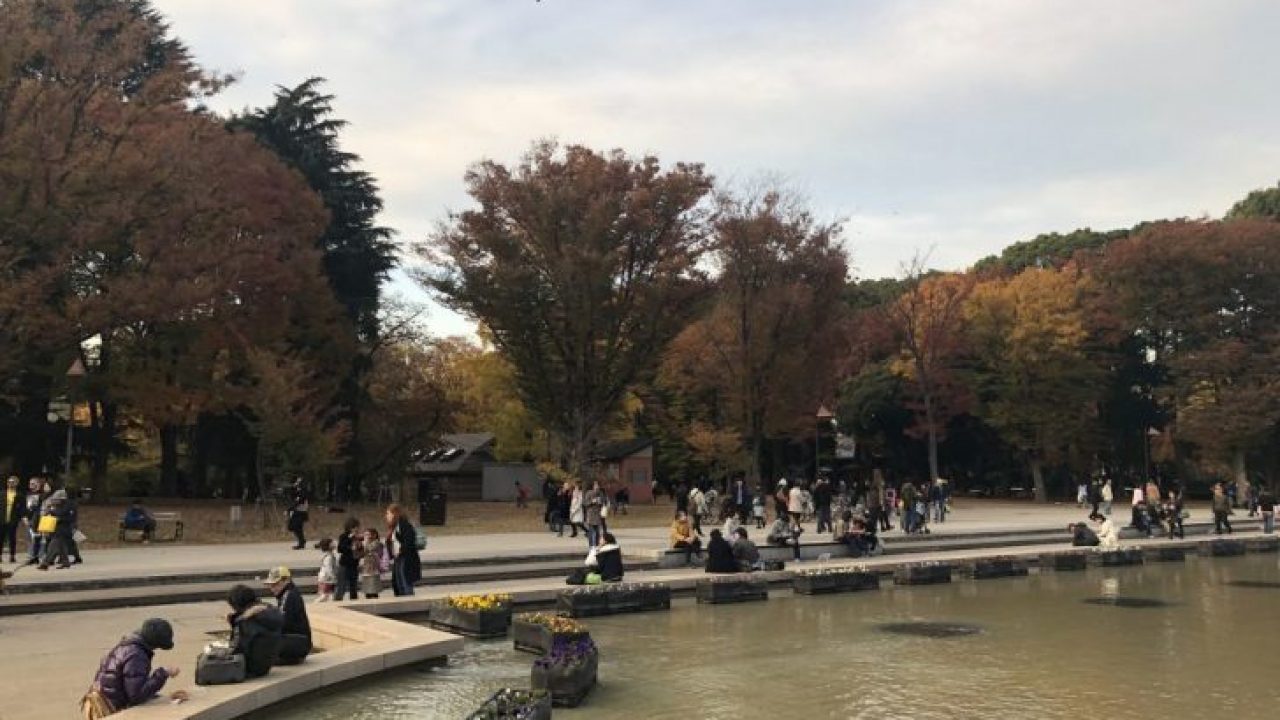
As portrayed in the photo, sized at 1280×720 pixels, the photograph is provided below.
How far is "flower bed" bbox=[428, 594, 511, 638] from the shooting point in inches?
484

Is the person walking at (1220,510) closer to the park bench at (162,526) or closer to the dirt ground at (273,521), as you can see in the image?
the dirt ground at (273,521)

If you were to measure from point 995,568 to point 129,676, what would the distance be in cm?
1624

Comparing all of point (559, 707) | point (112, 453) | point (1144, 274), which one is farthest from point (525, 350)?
point (1144, 274)

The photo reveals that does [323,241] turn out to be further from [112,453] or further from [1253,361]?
[1253,361]

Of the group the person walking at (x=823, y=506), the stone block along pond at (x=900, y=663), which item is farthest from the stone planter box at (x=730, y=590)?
the person walking at (x=823, y=506)

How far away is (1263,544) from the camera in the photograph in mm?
26000

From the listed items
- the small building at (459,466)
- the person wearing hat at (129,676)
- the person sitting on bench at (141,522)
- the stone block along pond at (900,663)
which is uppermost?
the small building at (459,466)

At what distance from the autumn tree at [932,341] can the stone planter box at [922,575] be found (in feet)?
104

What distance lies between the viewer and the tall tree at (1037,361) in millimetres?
50625

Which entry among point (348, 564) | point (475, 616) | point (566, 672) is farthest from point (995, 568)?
point (566, 672)

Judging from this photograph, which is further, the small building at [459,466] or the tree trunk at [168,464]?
the small building at [459,466]

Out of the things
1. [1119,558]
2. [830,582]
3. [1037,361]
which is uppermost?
[1037,361]

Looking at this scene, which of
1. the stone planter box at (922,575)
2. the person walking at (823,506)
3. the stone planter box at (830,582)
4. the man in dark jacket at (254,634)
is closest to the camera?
the man in dark jacket at (254,634)

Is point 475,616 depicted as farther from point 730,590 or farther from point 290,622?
point 730,590
